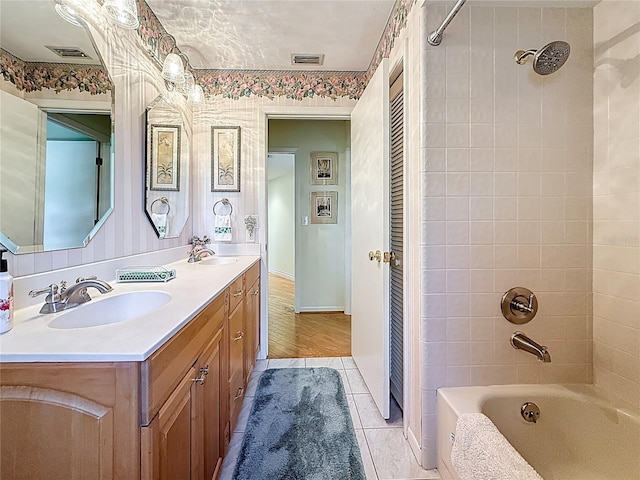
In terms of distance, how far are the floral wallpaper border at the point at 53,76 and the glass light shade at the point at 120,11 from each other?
0.70ft

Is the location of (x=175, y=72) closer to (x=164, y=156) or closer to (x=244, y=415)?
(x=164, y=156)

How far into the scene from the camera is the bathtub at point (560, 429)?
3.84ft

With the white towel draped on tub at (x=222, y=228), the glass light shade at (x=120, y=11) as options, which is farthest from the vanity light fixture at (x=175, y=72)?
the white towel draped on tub at (x=222, y=228)

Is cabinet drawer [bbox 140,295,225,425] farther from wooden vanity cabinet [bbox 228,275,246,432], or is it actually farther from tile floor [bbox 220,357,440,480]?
tile floor [bbox 220,357,440,480]

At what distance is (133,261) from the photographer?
1606 mm

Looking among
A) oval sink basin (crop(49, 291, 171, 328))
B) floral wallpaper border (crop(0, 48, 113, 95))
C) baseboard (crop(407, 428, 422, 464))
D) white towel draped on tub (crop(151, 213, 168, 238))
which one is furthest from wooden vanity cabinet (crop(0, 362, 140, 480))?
white towel draped on tub (crop(151, 213, 168, 238))

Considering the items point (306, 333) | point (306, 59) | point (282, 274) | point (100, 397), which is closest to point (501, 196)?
point (100, 397)

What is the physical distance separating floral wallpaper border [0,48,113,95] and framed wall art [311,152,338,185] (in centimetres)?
257

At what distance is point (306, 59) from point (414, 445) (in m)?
2.55

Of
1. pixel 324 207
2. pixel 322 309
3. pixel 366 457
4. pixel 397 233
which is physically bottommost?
pixel 366 457

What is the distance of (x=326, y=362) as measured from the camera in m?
2.47

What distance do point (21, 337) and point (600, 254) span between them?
6.70 feet

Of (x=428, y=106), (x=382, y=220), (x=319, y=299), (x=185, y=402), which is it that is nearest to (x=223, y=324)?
(x=185, y=402)

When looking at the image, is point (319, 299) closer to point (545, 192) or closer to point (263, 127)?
point (263, 127)
